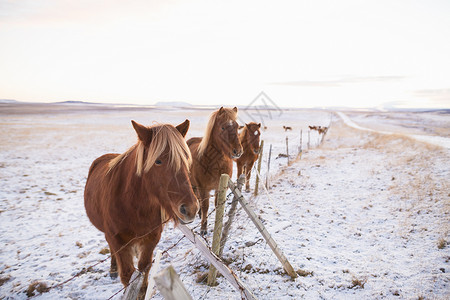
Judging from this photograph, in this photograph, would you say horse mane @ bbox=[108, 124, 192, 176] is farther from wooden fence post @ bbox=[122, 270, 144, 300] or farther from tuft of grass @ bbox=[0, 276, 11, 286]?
tuft of grass @ bbox=[0, 276, 11, 286]

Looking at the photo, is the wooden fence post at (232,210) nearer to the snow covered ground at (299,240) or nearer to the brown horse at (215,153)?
the snow covered ground at (299,240)

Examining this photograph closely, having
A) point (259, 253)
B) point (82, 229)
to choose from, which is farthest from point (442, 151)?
point (82, 229)

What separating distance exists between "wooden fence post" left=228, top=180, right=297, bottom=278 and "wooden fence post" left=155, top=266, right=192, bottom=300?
202cm

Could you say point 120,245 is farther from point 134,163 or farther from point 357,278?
point 357,278

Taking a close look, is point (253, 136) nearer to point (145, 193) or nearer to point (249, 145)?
point (249, 145)

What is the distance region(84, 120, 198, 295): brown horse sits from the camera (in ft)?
7.02

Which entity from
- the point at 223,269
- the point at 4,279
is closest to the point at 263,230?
the point at 223,269

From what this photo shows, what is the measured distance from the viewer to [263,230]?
11.2 ft

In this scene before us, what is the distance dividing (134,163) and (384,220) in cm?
665

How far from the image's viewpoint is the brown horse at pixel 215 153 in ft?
16.4

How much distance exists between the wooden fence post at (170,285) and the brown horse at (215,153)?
3.85 m

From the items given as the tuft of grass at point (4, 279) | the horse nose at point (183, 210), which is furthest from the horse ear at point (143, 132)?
the tuft of grass at point (4, 279)

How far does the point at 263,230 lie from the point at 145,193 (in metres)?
1.97

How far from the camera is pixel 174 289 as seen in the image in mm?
1175
